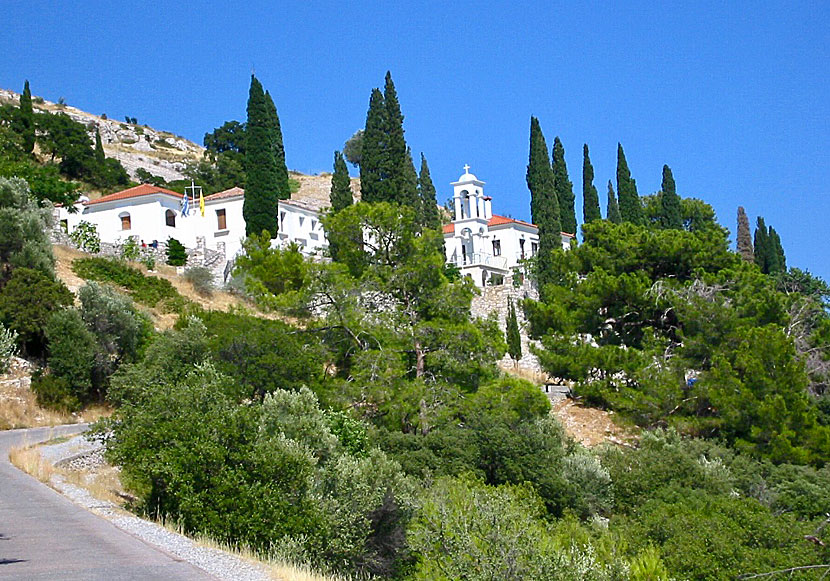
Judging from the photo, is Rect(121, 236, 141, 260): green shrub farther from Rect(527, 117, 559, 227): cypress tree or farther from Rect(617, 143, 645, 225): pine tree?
Rect(617, 143, 645, 225): pine tree

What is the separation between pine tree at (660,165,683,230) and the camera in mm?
56812

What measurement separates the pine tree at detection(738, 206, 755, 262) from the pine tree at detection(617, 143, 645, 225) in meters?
17.9

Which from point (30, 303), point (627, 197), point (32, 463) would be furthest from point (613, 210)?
point (32, 463)

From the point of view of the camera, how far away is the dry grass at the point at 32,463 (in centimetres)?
1535

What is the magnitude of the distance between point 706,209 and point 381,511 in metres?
57.4

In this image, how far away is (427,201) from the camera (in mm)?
64688

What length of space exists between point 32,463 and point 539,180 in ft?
130

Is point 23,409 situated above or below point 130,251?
below

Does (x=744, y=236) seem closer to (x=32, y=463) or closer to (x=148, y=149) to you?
(x=148, y=149)

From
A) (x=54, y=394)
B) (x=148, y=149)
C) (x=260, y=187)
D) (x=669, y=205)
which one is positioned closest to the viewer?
(x=54, y=394)

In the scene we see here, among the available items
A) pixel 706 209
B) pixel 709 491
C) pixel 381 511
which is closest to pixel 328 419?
pixel 381 511

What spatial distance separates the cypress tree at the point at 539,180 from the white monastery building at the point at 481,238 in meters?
6.75

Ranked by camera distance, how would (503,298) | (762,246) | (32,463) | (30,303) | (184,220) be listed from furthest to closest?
(762,246) → (184,220) → (503,298) → (30,303) → (32,463)

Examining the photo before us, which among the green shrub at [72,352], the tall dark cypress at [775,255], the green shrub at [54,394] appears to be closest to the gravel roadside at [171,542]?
the green shrub at [54,394]
